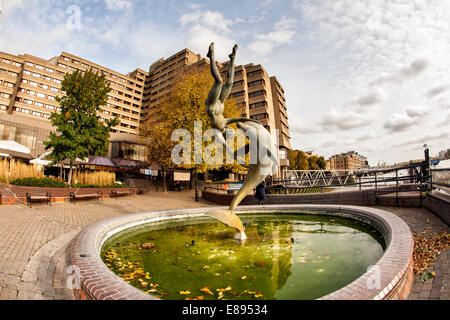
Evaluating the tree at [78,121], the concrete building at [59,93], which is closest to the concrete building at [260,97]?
the concrete building at [59,93]

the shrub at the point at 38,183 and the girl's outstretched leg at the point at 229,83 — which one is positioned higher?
the girl's outstretched leg at the point at 229,83

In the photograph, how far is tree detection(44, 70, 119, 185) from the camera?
1623 cm

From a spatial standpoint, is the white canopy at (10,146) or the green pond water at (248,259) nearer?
the green pond water at (248,259)

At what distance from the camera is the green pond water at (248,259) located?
3.34m

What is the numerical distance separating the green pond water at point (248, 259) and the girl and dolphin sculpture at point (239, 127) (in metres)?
1.01

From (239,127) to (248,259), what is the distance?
3.06m

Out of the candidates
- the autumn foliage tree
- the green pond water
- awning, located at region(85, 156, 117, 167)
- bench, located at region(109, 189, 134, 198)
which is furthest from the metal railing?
the autumn foliage tree

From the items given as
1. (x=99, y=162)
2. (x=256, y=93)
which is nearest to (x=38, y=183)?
(x=99, y=162)

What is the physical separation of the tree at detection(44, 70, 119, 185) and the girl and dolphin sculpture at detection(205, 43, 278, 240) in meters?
15.6

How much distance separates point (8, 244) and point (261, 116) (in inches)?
2043

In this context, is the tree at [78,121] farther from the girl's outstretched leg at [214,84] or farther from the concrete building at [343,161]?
the concrete building at [343,161]

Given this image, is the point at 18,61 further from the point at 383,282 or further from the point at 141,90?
the point at 383,282

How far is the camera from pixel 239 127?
5492 millimetres

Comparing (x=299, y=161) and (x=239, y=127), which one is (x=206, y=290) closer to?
(x=239, y=127)
